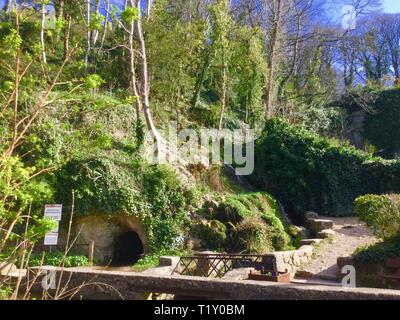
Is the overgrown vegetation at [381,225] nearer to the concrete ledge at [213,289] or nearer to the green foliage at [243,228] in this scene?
the green foliage at [243,228]

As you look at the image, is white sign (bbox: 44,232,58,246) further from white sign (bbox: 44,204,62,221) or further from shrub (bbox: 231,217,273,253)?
shrub (bbox: 231,217,273,253)

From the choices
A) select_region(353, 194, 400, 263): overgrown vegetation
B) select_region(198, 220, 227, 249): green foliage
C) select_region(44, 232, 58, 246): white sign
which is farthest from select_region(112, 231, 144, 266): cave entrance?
select_region(353, 194, 400, 263): overgrown vegetation

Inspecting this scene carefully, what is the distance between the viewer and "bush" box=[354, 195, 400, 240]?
32.9ft

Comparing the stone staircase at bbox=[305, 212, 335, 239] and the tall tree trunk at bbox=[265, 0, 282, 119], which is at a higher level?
the tall tree trunk at bbox=[265, 0, 282, 119]

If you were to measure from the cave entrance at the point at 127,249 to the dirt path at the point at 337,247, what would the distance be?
4.89 m

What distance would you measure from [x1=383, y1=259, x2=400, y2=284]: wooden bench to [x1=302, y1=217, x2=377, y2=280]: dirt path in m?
1.14

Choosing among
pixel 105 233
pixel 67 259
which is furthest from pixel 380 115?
pixel 67 259

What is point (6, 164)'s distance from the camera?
3.28 meters

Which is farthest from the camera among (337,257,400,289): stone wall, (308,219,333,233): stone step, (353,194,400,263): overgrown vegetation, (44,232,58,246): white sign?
(308,219,333,233): stone step

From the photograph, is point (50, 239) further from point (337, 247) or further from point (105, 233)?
point (337, 247)

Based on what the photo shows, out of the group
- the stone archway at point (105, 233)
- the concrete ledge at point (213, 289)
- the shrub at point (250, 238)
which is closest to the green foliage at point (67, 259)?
the stone archway at point (105, 233)

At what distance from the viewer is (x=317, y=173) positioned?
53.9 ft
